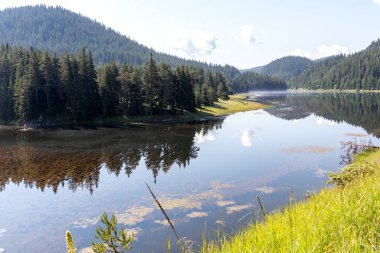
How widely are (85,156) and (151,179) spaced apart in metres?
16.1

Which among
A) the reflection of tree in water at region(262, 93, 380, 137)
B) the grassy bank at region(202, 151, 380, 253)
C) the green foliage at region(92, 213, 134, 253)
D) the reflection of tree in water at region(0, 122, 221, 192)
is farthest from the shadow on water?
the green foliage at region(92, 213, 134, 253)

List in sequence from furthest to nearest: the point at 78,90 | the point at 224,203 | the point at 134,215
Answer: the point at 78,90 → the point at 224,203 → the point at 134,215

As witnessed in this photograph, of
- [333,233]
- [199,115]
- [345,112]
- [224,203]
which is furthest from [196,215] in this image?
[345,112]

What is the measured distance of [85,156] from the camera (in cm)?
4731

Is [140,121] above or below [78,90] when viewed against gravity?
below

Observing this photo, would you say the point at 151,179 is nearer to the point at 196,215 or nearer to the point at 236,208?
the point at 196,215

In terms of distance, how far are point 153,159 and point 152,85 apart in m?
52.5

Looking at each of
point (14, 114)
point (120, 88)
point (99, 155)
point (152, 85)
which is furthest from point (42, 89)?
point (99, 155)

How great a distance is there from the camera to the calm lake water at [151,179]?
23188 mm

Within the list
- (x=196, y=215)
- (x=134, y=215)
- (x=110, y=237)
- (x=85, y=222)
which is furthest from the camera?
(x=134, y=215)

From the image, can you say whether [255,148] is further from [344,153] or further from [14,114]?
[14,114]

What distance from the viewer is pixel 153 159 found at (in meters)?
45.0

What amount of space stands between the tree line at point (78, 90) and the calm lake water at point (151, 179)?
73.5 feet

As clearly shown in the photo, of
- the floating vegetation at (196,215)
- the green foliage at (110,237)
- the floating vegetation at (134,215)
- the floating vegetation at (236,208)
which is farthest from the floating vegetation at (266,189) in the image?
the green foliage at (110,237)
